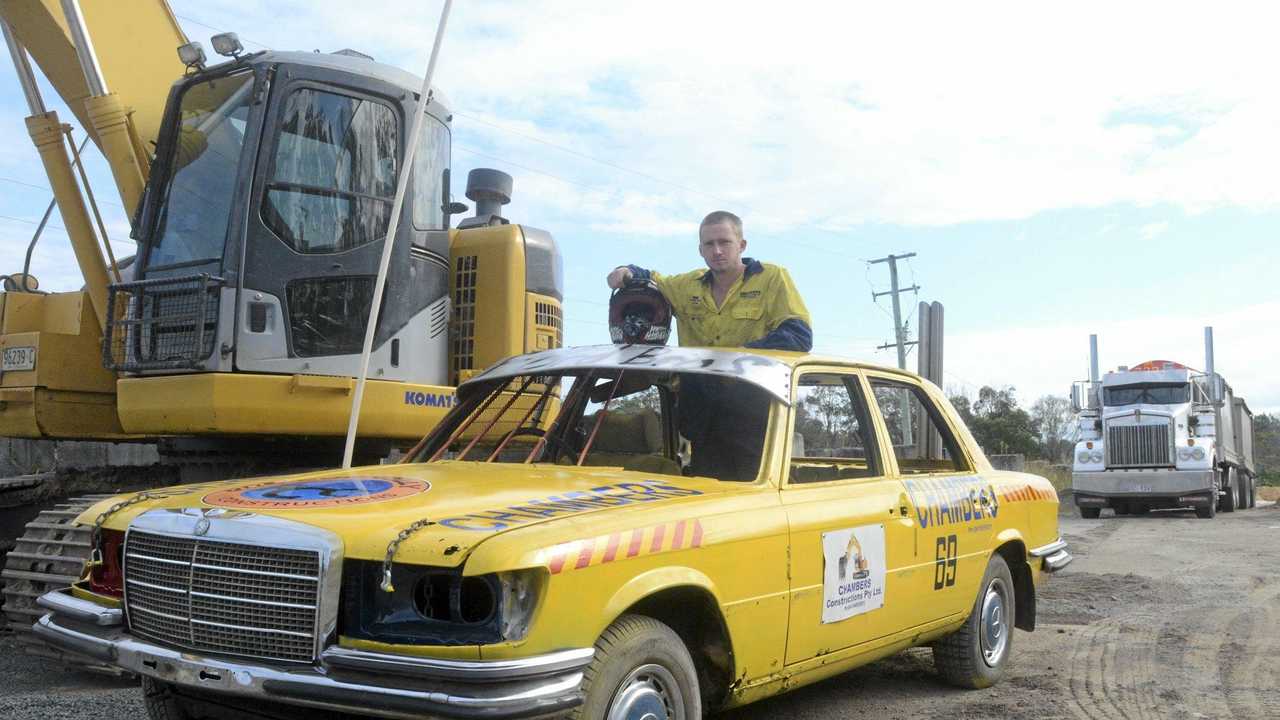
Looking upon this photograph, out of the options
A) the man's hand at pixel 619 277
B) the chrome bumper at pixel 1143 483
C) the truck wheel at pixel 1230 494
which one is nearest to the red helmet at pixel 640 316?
the man's hand at pixel 619 277

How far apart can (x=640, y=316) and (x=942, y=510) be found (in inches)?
68.7

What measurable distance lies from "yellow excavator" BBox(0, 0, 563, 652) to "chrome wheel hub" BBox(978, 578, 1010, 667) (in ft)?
10.9

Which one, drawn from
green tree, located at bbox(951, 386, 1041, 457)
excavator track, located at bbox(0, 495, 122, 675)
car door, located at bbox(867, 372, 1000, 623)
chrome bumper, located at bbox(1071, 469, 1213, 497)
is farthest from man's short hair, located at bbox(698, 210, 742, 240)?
green tree, located at bbox(951, 386, 1041, 457)

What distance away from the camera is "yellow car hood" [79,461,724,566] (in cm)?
314

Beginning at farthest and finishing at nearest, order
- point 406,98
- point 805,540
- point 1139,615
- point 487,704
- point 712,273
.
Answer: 1. point 1139,615
2. point 406,98
3. point 712,273
4. point 805,540
5. point 487,704

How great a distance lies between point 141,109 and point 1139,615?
801cm

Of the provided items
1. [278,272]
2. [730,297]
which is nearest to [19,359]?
[278,272]

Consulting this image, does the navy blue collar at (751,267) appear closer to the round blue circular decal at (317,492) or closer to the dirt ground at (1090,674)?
the dirt ground at (1090,674)

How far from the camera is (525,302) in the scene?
7527mm

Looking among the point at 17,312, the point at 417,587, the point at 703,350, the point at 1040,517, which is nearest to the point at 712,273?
the point at 703,350

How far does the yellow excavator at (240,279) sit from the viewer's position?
6.21 meters

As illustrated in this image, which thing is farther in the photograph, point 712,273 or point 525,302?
point 525,302

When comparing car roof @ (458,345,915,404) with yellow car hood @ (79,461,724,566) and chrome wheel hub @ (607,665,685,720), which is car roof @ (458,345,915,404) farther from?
chrome wheel hub @ (607,665,685,720)

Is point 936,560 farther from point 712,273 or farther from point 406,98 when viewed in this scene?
point 406,98
